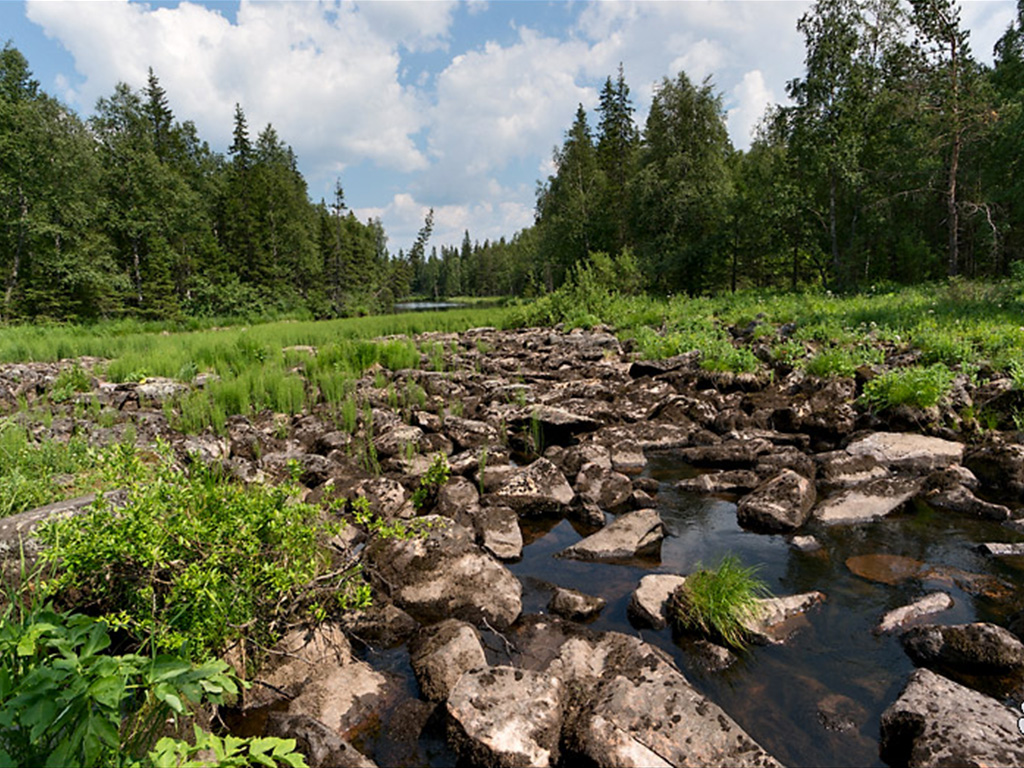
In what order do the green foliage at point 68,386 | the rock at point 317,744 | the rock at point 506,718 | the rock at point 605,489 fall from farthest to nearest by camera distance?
1. the green foliage at point 68,386
2. the rock at point 605,489
3. the rock at point 506,718
4. the rock at point 317,744

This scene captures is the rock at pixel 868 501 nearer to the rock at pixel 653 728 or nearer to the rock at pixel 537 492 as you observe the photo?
the rock at pixel 537 492

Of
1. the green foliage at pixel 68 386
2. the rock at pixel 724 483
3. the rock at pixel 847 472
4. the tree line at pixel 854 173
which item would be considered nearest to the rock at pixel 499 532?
the rock at pixel 724 483

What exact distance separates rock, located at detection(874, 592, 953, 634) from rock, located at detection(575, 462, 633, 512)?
307 cm

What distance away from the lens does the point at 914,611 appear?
461 cm

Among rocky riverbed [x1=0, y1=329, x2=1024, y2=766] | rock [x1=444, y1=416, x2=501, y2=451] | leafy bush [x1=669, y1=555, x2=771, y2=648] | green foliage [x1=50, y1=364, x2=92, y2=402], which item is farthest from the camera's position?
green foliage [x1=50, y1=364, x2=92, y2=402]

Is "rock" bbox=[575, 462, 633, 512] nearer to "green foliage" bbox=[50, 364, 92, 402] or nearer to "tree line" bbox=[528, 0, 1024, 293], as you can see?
"green foliage" bbox=[50, 364, 92, 402]

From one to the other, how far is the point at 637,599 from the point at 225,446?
640cm

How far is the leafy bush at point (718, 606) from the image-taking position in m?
4.39

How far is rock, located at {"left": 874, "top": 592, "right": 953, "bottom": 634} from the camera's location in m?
4.49

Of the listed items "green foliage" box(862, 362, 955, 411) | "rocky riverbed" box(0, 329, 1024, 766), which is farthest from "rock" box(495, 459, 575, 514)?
"green foliage" box(862, 362, 955, 411)

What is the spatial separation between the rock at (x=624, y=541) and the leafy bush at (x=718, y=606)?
1.18m

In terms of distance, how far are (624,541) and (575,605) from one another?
4.42 ft

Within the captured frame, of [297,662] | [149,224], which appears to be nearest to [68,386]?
[297,662]

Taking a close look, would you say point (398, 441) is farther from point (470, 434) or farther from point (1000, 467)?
point (1000, 467)
